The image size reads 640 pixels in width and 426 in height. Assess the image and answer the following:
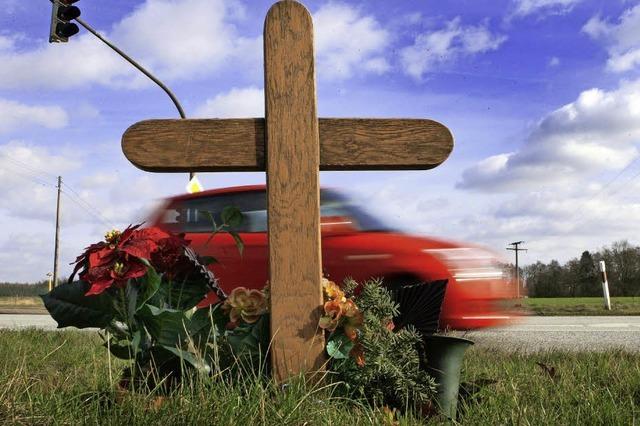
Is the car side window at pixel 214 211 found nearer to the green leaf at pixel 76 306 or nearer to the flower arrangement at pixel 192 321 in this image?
the flower arrangement at pixel 192 321

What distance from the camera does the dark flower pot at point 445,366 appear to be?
2.74 meters

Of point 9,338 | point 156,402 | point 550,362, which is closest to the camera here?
point 156,402

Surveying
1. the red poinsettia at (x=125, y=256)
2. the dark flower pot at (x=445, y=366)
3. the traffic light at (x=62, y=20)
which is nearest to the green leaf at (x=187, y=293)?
the red poinsettia at (x=125, y=256)

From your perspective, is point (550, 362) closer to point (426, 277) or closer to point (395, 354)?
point (426, 277)

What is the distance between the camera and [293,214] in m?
2.72

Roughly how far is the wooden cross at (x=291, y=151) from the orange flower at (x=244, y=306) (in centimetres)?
15

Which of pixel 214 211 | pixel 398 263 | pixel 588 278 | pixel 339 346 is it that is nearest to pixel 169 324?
pixel 339 346

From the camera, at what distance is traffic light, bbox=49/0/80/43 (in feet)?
35.3

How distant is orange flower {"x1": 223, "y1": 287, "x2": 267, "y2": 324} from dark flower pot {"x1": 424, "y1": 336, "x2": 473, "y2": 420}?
2.43 feet

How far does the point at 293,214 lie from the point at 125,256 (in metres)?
0.69

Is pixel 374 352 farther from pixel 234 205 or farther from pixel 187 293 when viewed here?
pixel 234 205

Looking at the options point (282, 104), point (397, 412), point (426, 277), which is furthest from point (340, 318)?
point (426, 277)

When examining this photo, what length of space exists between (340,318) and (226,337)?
50cm

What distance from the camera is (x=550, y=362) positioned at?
459cm
